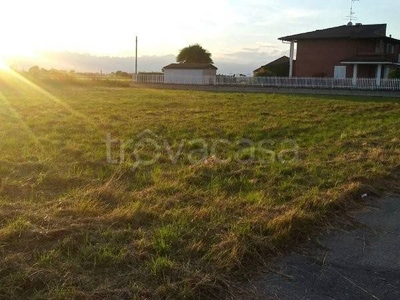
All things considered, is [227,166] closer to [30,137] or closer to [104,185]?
[104,185]


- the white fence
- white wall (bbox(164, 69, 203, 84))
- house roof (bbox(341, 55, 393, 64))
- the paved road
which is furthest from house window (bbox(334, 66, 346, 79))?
Answer: the paved road

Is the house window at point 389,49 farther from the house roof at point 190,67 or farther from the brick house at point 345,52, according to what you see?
the house roof at point 190,67

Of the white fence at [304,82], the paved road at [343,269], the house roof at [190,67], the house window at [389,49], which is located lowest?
the paved road at [343,269]

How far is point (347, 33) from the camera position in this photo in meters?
37.0

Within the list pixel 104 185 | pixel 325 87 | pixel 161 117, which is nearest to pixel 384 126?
pixel 161 117

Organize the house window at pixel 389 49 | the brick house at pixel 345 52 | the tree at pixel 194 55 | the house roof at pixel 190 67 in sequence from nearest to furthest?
the brick house at pixel 345 52
the house window at pixel 389 49
the house roof at pixel 190 67
the tree at pixel 194 55

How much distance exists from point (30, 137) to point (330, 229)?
657cm

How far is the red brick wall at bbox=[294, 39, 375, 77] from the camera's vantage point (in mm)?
36500

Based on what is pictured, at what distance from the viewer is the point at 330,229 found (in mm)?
4023

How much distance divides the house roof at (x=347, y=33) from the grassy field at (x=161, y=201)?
94.3 ft

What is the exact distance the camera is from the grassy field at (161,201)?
2855 mm

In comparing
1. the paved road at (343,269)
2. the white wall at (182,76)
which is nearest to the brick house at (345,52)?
the white wall at (182,76)

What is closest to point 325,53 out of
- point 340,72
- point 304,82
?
point 340,72

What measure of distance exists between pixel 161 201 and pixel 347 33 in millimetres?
36393
